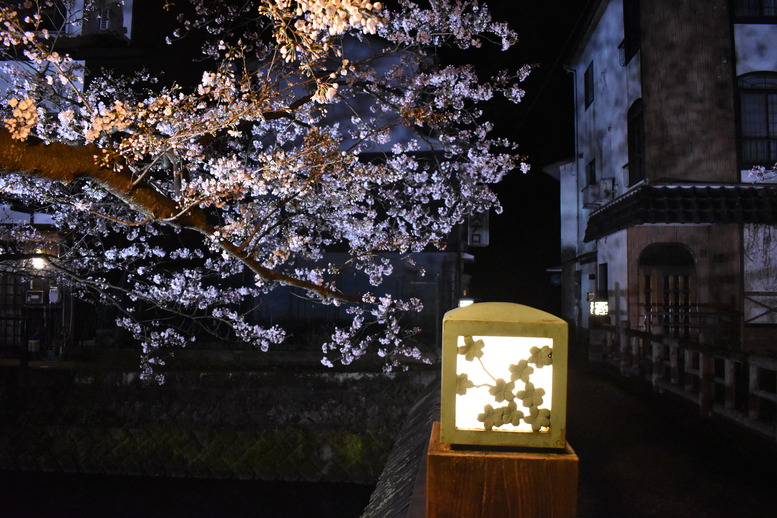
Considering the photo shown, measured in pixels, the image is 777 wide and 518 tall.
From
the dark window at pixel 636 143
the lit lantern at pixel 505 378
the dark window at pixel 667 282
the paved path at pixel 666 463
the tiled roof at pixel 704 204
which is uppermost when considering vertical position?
the dark window at pixel 636 143

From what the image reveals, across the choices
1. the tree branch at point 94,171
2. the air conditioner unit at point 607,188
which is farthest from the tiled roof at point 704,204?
the tree branch at point 94,171

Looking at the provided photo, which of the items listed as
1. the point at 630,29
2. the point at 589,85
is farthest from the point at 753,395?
the point at 589,85

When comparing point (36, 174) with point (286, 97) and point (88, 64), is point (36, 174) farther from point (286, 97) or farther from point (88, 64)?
point (88, 64)

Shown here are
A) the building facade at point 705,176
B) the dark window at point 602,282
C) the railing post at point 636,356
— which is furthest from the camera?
the dark window at point 602,282

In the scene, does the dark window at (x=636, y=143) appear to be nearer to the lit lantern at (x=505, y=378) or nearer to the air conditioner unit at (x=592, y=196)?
the air conditioner unit at (x=592, y=196)

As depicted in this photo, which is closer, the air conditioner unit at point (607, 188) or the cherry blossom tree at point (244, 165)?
the cherry blossom tree at point (244, 165)

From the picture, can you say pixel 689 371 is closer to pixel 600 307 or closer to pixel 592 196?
pixel 600 307

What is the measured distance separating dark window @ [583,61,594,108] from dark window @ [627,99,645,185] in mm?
3994

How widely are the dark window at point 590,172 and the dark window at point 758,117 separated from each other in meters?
5.49

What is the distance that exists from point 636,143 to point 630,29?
3063 millimetres

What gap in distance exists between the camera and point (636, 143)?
14008 mm

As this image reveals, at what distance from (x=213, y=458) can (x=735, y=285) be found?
1244cm

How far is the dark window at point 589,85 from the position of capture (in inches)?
704

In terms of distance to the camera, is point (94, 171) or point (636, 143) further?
point (636, 143)
